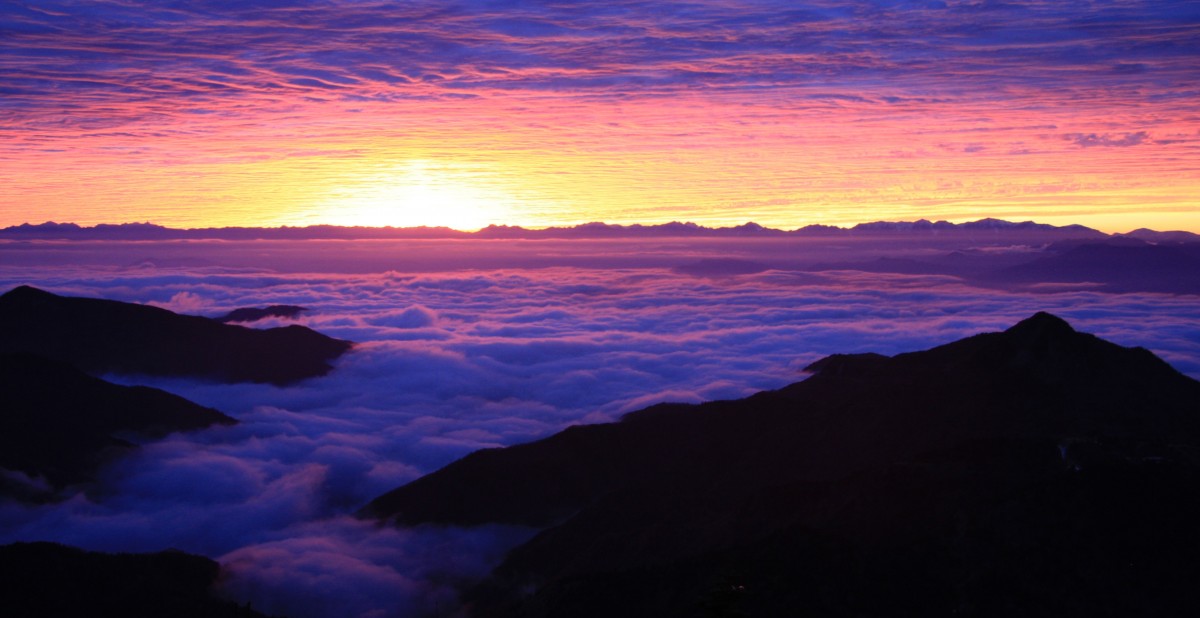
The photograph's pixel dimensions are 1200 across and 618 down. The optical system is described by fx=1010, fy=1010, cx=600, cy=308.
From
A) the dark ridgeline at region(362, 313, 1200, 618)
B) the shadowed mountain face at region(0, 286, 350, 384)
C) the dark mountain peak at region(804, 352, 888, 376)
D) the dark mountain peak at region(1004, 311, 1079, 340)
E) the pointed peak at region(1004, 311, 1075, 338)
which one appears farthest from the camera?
the shadowed mountain face at region(0, 286, 350, 384)

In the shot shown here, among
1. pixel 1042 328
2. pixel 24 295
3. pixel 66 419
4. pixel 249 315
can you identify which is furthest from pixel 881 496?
pixel 249 315

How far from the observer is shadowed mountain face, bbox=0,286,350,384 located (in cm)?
13200

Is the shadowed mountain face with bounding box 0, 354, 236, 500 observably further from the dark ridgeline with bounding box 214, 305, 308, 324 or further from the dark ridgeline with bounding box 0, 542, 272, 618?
the dark ridgeline with bounding box 214, 305, 308, 324

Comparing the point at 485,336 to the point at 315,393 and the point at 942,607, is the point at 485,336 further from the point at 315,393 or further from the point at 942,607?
the point at 942,607

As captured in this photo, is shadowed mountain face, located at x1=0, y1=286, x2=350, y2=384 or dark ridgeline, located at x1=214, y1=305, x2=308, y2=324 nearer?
shadowed mountain face, located at x1=0, y1=286, x2=350, y2=384

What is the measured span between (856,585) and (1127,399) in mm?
37031

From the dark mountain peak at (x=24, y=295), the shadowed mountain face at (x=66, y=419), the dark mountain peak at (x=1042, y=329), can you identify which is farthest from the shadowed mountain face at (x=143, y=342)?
the dark mountain peak at (x=1042, y=329)

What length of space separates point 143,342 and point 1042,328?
11302cm

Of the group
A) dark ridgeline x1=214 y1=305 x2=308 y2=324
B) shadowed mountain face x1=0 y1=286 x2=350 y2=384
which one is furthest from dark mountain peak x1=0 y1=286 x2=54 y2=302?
dark ridgeline x1=214 y1=305 x2=308 y2=324

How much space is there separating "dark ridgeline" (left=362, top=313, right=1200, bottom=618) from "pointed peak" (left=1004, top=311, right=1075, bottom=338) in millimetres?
190

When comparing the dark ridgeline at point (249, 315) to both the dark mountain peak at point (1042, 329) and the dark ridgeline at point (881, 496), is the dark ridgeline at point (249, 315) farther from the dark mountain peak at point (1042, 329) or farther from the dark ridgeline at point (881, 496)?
the dark mountain peak at point (1042, 329)

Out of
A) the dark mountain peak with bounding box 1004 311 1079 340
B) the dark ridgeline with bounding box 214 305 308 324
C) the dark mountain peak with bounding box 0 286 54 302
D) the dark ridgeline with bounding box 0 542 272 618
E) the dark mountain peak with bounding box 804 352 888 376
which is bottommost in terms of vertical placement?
the dark ridgeline with bounding box 0 542 272 618

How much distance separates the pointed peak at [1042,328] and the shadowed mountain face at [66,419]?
74.7 meters

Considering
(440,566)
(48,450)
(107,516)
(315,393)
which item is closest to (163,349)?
(315,393)
